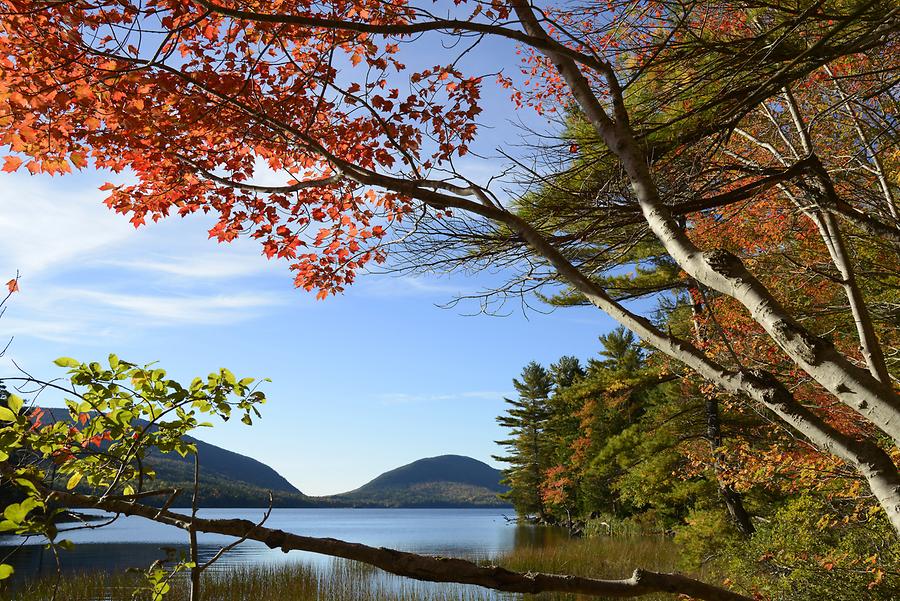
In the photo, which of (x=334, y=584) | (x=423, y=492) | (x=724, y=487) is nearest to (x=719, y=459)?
(x=724, y=487)

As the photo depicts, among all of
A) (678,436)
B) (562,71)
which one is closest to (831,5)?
(562,71)

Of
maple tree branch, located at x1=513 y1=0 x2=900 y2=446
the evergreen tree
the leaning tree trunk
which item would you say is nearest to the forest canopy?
maple tree branch, located at x1=513 y1=0 x2=900 y2=446

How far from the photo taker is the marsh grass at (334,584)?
9500 millimetres

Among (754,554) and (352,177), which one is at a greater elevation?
(352,177)

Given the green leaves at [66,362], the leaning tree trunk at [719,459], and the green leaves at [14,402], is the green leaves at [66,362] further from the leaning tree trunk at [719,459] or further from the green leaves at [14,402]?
the leaning tree trunk at [719,459]

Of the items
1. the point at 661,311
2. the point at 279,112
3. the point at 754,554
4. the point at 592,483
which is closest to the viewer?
the point at 279,112

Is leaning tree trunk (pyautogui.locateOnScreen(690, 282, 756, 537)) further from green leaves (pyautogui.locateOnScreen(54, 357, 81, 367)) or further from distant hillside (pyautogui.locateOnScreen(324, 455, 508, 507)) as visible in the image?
distant hillside (pyautogui.locateOnScreen(324, 455, 508, 507))

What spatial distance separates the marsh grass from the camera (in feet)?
31.2

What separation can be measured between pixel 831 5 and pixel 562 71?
157 cm

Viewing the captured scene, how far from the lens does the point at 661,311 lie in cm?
1298

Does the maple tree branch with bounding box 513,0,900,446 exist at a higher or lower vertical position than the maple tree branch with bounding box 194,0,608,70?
lower

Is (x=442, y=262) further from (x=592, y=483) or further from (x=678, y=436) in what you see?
(x=592, y=483)

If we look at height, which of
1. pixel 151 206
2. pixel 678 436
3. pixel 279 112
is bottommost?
pixel 678 436

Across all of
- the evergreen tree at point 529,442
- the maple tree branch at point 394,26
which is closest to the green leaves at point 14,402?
the maple tree branch at point 394,26
